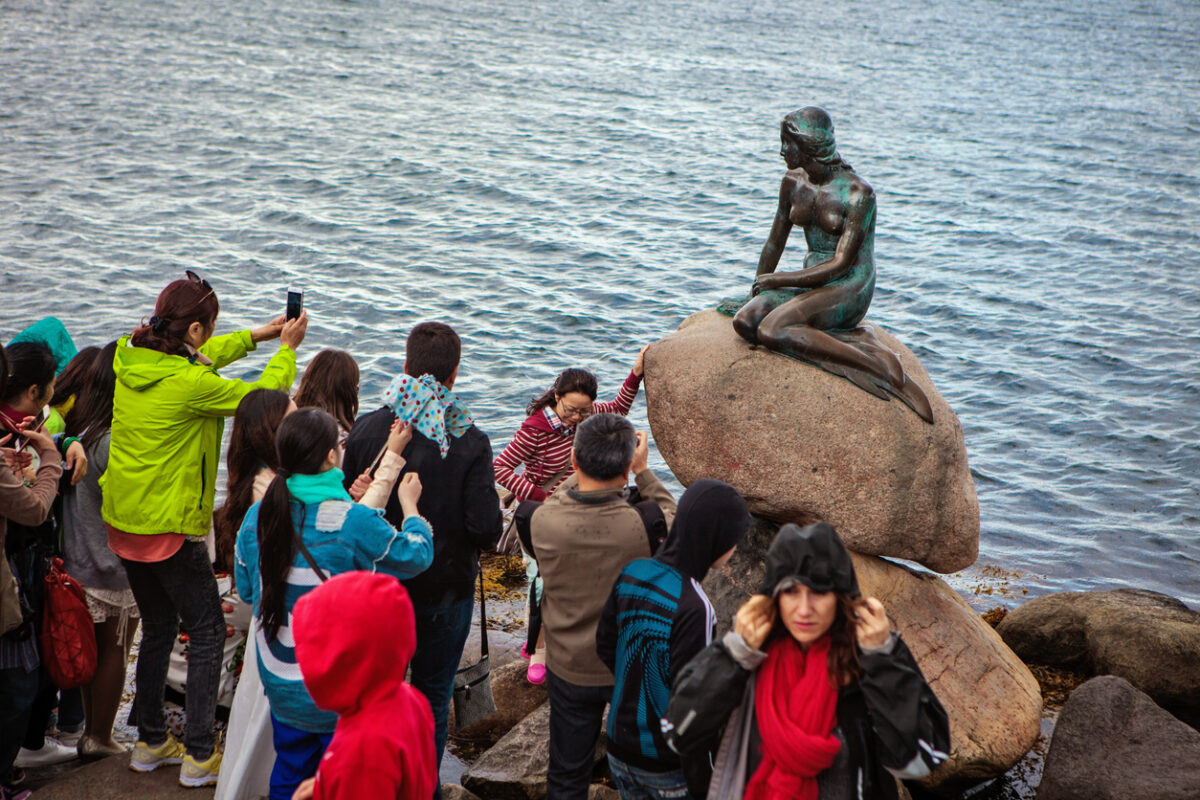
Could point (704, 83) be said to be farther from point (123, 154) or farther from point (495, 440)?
point (495, 440)

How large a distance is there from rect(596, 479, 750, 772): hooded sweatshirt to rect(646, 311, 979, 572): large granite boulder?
243 cm

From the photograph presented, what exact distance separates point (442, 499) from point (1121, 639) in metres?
4.76

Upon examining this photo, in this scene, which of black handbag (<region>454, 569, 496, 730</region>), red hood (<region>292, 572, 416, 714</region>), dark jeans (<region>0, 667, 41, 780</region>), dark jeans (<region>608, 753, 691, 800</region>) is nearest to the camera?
red hood (<region>292, 572, 416, 714</region>)

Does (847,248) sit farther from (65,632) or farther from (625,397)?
(65,632)

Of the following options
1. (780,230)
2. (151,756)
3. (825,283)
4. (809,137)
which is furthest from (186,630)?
(809,137)

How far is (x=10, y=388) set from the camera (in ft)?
16.5

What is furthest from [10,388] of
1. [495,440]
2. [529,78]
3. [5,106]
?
[529,78]

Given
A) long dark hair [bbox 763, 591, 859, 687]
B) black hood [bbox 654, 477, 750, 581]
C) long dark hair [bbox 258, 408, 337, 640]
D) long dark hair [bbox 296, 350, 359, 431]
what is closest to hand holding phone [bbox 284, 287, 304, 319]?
long dark hair [bbox 296, 350, 359, 431]

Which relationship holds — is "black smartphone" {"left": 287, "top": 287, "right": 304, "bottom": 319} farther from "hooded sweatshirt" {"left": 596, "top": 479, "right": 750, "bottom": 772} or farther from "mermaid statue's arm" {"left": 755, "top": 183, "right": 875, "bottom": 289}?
"mermaid statue's arm" {"left": 755, "top": 183, "right": 875, "bottom": 289}

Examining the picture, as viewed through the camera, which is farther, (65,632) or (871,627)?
(65,632)

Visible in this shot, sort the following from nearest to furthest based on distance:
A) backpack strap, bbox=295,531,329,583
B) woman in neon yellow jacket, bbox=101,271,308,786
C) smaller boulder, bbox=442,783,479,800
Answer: backpack strap, bbox=295,531,329,583 → woman in neon yellow jacket, bbox=101,271,308,786 → smaller boulder, bbox=442,783,479,800

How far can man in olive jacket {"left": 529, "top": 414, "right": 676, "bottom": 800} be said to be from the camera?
4.35 meters

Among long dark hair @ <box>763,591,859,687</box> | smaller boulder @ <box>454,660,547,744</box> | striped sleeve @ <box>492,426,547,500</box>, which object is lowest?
smaller boulder @ <box>454,660,547,744</box>

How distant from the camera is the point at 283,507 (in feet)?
13.3
